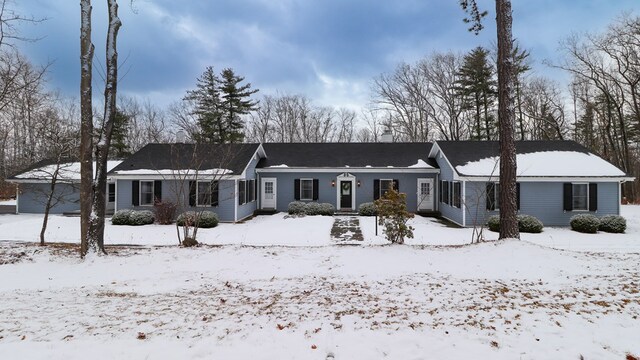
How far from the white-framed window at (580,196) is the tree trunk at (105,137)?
1896 cm

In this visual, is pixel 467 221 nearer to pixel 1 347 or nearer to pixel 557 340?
pixel 557 340

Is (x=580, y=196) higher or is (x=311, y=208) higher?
(x=580, y=196)

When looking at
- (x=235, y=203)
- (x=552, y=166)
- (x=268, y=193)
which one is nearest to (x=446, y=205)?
(x=552, y=166)

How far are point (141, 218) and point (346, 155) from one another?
12.3 meters

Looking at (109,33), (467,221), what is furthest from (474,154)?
(109,33)

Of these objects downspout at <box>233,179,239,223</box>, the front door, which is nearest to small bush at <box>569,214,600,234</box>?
the front door

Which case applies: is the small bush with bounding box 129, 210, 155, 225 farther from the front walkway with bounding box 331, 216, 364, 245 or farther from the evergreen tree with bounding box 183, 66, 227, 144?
the evergreen tree with bounding box 183, 66, 227, 144

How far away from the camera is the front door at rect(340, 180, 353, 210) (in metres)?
21.2

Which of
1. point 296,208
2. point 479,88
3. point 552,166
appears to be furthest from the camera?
point 479,88

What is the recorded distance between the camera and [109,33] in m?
8.52

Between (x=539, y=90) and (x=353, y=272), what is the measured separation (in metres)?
32.1

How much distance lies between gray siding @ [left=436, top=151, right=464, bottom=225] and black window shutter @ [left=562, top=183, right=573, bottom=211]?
4941 millimetres

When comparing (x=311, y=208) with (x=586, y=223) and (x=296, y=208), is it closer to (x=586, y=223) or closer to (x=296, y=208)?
(x=296, y=208)

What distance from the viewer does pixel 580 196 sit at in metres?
16.5
